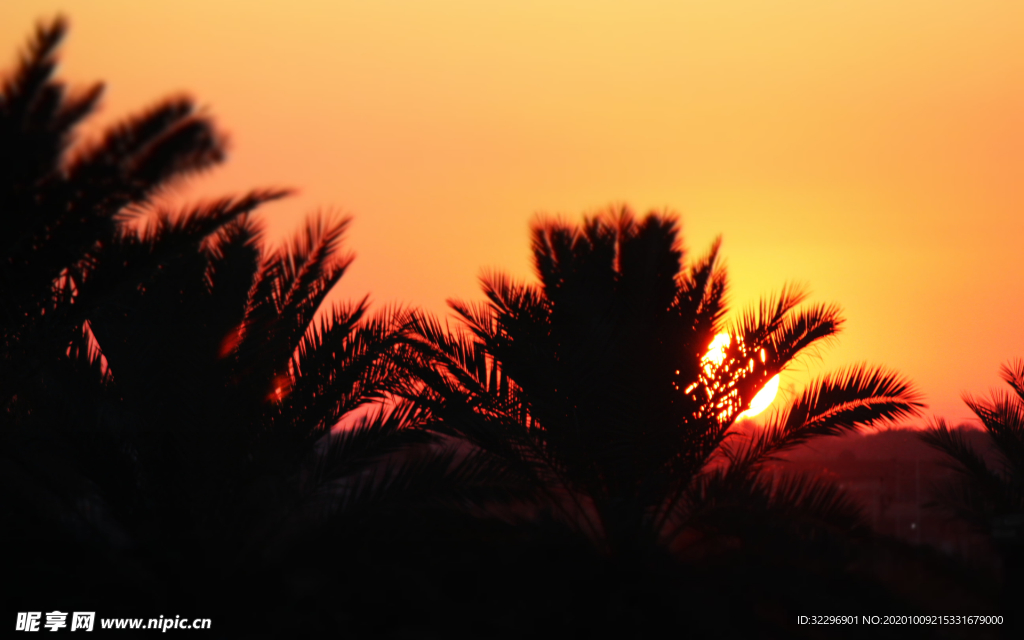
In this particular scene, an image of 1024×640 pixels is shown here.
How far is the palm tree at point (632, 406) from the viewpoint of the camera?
8.50 metres

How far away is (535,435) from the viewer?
28.4 feet

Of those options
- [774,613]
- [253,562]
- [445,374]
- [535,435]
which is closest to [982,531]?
[774,613]

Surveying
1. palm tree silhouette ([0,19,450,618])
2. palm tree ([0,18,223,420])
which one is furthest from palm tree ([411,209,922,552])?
palm tree ([0,18,223,420])

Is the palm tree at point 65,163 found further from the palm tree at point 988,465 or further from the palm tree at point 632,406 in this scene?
the palm tree at point 988,465

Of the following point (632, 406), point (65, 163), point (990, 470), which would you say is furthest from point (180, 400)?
point (990, 470)

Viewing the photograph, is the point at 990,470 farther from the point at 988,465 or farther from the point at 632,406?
the point at 632,406

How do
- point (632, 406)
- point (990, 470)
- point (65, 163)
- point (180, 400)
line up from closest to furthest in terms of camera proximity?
point (65, 163) < point (180, 400) < point (632, 406) < point (990, 470)

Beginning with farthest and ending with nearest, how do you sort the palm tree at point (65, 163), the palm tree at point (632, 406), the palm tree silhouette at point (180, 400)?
the palm tree at point (632, 406) → the palm tree silhouette at point (180, 400) → the palm tree at point (65, 163)

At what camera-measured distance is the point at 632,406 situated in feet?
28.5

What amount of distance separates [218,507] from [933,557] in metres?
6.17

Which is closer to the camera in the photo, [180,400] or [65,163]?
[65,163]

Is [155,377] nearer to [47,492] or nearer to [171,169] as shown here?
[47,492]

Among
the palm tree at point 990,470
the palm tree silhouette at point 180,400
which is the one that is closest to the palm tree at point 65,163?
the palm tree silhouette at point 180,400

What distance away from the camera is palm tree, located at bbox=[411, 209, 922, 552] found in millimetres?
8500
